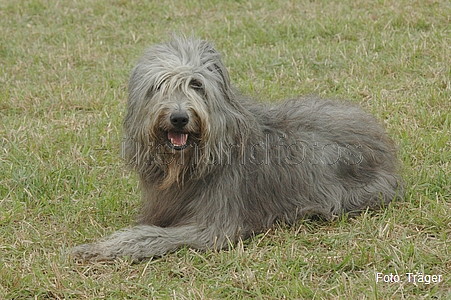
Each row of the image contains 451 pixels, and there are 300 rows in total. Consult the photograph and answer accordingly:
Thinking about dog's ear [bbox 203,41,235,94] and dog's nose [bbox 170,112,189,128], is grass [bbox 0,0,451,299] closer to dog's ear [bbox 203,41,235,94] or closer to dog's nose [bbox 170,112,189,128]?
dog's nose [bbox 170,112,189,128]

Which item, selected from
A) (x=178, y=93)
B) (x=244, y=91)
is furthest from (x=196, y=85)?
(x=244, y=91)

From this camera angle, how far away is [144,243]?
489cm

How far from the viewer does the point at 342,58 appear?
870 cm

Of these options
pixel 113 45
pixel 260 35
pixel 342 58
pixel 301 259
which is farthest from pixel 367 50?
pixel 301 259

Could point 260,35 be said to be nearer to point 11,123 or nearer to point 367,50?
point 367,50

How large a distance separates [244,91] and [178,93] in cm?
308

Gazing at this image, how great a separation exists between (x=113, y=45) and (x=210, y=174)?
17.6 ft

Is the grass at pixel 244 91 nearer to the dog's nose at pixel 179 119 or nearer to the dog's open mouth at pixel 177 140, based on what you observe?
the dog's open mouth at pixel 177 140

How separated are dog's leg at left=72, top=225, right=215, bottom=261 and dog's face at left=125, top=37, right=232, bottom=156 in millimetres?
627

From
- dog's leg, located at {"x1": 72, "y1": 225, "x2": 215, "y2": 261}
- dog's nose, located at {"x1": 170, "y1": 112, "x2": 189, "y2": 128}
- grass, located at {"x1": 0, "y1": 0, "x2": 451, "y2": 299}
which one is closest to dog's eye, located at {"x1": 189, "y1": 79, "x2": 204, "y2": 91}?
dog's nose, located at {"x1": 170, "y1": 112, "x2": 189, "y2": 128}

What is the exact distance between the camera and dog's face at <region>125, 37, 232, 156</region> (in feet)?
15.2

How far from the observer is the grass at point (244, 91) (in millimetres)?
4480

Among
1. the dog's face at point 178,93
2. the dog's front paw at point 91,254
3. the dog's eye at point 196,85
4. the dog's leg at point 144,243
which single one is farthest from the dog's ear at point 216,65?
the dog's front paw at point 91,254

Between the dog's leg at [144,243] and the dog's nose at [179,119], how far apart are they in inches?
31.6
